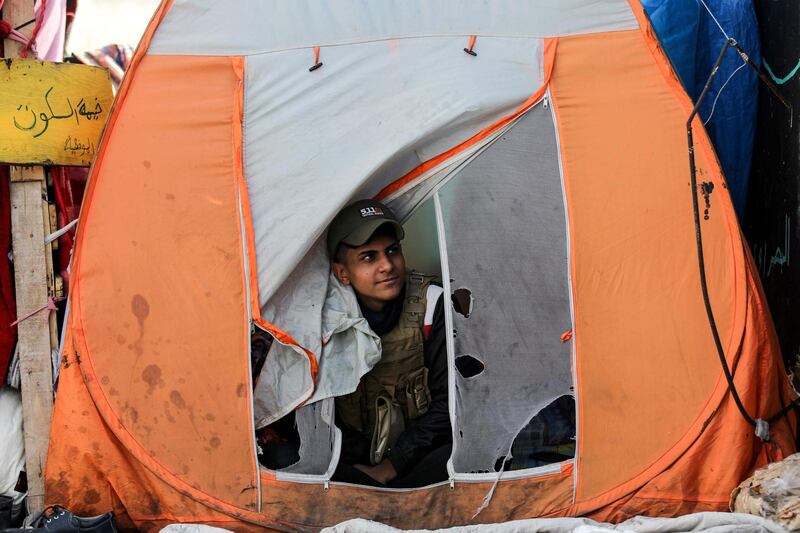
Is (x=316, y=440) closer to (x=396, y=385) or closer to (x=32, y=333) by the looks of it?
(x=396, y=385)

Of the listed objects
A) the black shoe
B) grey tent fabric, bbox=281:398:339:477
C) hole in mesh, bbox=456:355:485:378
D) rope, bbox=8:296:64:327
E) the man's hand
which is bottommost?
the black shoe

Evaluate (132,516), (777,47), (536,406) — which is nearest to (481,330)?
(536,406)

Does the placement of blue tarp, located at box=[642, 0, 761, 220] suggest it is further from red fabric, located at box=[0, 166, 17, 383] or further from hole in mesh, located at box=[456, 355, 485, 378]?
red fabric, located at box=[0, 166, 17, 383]

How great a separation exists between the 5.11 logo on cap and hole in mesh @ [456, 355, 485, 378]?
23.1 inches

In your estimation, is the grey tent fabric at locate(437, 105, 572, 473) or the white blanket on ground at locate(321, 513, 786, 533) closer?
the white blanket on ground at locate(321, 513, 786, 533)

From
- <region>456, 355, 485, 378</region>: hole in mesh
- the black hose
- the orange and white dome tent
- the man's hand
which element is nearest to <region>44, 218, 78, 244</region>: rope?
the orange and white dome tent

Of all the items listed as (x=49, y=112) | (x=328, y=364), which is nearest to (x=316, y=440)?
(x=328, y=364)

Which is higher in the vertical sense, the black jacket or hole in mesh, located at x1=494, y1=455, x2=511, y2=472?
the black jacket

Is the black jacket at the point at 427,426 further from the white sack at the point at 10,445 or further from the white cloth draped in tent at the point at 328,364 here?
the white sack at the point at 10,445

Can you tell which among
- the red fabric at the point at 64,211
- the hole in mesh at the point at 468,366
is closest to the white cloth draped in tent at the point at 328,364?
the hole in mesh at the point at 468,366

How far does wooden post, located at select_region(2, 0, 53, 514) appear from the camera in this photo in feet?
11.0

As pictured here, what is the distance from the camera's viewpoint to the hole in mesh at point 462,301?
128 inches

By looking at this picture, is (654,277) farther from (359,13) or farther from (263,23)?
(263,23)

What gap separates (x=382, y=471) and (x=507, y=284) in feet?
Answer: 2.62
